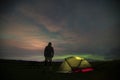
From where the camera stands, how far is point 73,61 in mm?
15289

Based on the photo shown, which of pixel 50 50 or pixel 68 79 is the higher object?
pixel 50 50

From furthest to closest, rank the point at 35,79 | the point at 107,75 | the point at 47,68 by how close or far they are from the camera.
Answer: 1. the point at 47,68
2. the point at 35,79
3. the point at 107,75

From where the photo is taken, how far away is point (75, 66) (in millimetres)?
15000

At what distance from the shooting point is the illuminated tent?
48.9ft

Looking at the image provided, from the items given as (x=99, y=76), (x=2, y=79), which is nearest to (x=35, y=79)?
(x=2, y=79)

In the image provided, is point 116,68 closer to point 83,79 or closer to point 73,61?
point 83,79

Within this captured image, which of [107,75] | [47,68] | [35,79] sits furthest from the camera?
[47,68]

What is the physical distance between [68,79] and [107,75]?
1.82 metres

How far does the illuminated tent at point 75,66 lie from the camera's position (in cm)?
1489

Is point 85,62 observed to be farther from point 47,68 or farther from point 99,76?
point 99,76

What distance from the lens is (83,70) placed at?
49.0ft

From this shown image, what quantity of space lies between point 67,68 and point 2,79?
5.27 m

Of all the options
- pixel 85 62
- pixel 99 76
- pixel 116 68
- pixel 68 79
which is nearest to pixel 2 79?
pixel 68 79

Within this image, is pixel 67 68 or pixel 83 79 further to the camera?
pixel 67 68
